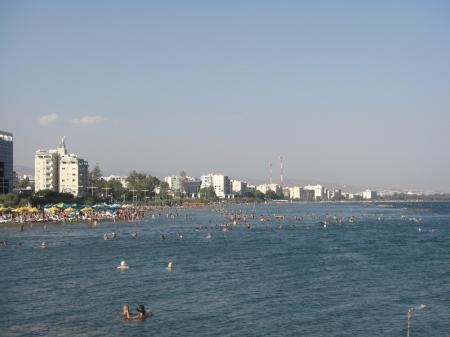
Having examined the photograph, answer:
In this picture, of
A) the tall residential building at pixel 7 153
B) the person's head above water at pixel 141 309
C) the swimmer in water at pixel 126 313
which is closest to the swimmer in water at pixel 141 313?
the person's head above water at pixel 141 309

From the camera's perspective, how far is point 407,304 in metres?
37.3

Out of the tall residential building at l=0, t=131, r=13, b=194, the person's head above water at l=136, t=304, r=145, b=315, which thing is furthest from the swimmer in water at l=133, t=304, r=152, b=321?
the tall residential building at l=0, t=131, r=13, b=194

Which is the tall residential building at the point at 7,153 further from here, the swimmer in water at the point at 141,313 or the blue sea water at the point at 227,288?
the swimmer in water at the point at 141,313

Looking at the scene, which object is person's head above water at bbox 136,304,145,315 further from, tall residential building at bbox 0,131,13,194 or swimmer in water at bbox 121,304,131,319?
tall residential building at bbox 0,131,13,194

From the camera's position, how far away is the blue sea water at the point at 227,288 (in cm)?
3209

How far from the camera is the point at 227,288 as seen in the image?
42.2 meters

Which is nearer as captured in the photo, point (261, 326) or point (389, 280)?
point (261, 326)

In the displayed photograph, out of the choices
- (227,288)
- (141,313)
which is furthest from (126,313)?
(227,288)

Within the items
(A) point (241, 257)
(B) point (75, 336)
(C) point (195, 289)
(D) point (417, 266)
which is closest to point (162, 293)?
(C) point (195, 289)

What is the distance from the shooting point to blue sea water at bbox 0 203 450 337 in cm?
3209

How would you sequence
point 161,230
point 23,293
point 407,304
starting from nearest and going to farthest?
point 407,304 → point 23,293 → point 161,230

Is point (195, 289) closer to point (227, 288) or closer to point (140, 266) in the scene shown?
point (227, 288)

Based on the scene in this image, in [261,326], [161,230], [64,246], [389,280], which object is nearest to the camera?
[261,326]

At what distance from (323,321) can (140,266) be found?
24.0 m
